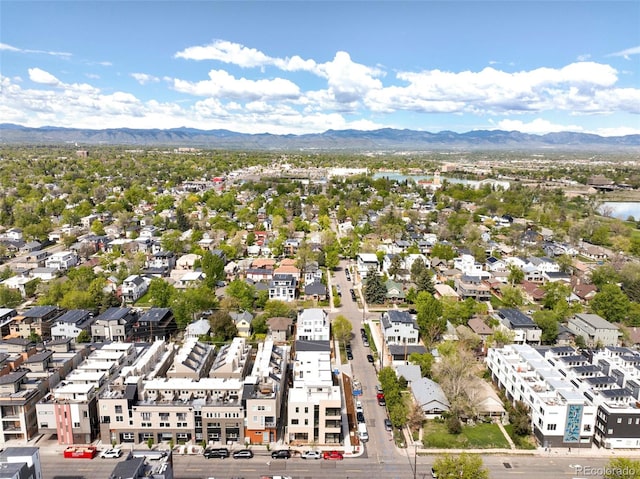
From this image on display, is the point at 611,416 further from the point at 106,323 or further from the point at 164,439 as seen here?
the point at 106,323

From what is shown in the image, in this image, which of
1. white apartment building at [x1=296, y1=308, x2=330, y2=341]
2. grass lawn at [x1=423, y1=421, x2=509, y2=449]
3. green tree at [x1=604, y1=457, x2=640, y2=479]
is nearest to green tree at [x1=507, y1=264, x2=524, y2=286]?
white apartment building at [x1=296, y1=308, x2=330, y2=341]

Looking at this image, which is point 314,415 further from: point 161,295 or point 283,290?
point 161,295

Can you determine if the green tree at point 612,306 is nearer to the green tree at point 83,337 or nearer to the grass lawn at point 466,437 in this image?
the grass lawn at point 466,437

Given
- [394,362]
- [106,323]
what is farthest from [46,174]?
[394,362]

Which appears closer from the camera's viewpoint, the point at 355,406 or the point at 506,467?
the point at 506,467

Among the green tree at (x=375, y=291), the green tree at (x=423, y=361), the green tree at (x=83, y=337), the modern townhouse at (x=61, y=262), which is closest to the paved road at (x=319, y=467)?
the green tree at (x=423, y=361)

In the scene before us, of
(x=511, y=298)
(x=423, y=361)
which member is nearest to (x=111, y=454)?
(x=423, y=361)

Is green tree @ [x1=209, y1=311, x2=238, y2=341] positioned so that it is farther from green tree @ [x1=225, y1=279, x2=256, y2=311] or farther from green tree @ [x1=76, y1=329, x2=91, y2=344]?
green tree @ [x1=76, y1=329, x2=91, y2=344]

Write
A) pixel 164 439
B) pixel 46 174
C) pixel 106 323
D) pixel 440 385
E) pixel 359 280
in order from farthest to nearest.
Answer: pixel 46 174 < pixel 359 280 < pixel 106 323 < pixel 440 385 < pixel 164 439
